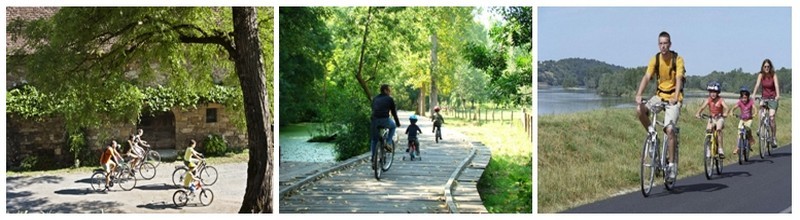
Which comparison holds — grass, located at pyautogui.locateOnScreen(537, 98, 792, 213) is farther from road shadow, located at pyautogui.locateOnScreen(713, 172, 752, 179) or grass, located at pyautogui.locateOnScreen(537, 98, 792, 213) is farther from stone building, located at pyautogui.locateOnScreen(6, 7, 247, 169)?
stone building, located at pyautogui.locateOnScreen(6, 7, 247, 169)

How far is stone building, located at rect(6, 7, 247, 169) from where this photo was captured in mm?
8681

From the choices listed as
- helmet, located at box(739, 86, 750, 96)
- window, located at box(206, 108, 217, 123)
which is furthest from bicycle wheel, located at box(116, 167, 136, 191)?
helmet, located at box(739, 86, 750, 96)

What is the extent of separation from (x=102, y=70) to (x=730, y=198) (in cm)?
607

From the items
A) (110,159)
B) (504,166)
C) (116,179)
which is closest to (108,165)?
(110,159)

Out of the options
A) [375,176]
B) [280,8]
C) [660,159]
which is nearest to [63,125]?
[280,8]

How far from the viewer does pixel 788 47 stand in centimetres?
793

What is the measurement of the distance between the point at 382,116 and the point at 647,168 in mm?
2513

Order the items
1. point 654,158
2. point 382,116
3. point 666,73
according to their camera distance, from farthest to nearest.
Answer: point 382,116 < point 666,73 < point 654,158

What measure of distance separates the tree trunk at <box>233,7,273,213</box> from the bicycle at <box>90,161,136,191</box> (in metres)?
1.39

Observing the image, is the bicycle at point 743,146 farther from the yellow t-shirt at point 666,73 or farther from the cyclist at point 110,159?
the cyclist at point 110,159

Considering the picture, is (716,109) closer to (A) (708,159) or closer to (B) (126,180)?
(A) (708,159)

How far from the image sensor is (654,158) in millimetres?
7707

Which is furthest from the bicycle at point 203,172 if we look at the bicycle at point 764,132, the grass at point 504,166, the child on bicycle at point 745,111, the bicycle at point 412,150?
the bicycle at point 764,132
